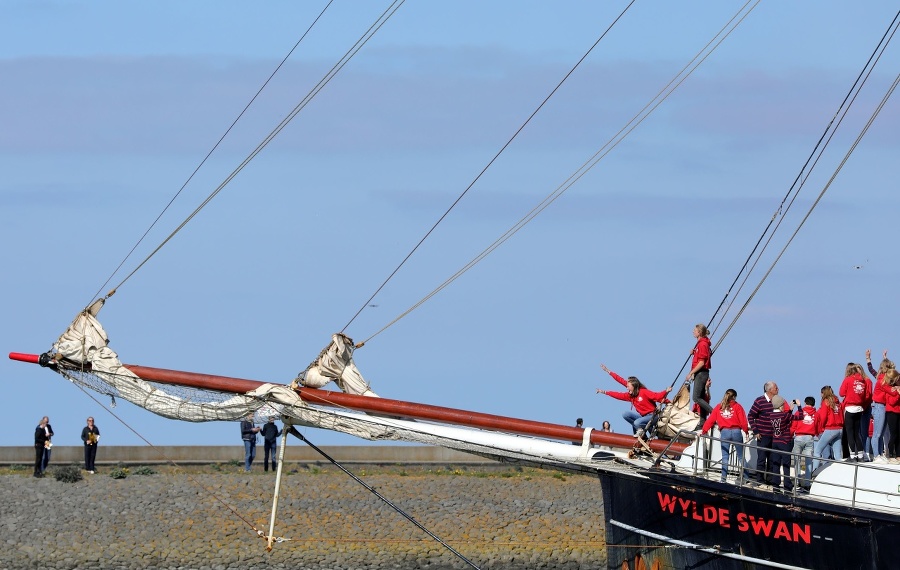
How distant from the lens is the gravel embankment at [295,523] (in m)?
45.9

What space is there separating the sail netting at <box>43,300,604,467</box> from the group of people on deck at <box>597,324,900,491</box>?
1.90 metres

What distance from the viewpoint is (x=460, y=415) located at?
2911cm

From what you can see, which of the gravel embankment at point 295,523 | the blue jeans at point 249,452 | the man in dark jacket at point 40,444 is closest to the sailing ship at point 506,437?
the gravel embankment at point 295,523

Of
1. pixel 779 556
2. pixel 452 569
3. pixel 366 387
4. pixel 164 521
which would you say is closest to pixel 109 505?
pixel 164 521

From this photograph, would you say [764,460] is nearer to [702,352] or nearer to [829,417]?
[829,417]

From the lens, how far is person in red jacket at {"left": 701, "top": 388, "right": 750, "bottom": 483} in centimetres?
2802

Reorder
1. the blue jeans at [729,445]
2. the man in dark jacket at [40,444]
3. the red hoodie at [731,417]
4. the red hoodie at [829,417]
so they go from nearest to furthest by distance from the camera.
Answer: the red hoodie at [731,417], the blue jeans at [729,445], the red hoodie at [829,417], the man in dark jacket at [40,444]

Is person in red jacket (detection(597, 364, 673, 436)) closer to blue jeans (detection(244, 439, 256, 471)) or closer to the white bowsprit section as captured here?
the white bowsprit section

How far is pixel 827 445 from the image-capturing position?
29047 millimetres

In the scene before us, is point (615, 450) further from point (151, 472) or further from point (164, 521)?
point (151, 472)

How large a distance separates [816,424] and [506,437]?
4436mm

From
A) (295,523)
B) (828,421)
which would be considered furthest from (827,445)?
(295,523)

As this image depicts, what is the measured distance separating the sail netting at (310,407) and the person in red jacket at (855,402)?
3.77 metres

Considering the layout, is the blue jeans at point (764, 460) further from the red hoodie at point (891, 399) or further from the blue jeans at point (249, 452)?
the blue jeans at point (249, 452)
